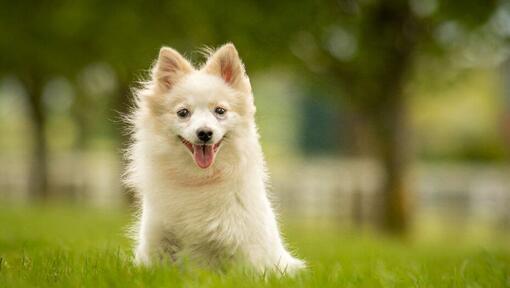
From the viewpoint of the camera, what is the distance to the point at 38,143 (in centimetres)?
2845

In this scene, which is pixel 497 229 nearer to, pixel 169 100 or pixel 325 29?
pixel 325 29

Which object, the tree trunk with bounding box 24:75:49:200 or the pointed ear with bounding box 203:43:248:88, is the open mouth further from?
the tree trunk with bounding box 24:75:49:200

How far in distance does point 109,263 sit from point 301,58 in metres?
11.5

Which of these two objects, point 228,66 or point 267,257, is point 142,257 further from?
point 228,66

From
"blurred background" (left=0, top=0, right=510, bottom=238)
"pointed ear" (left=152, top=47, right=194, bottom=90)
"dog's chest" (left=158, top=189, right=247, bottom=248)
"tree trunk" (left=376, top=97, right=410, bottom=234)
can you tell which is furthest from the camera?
"tree trunk" (left=376, top=97, right=410, bottom=234)

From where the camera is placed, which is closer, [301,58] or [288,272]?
[288,272]

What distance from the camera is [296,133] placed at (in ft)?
223

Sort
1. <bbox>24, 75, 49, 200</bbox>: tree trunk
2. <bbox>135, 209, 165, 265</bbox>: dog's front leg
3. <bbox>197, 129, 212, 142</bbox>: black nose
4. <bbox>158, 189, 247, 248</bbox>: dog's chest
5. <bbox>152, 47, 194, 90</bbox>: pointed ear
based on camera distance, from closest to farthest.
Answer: <bbox>197, 129, 212, 142</bbox>: black nose
<bbox>158, 189, 247, 248</bbox>: dog's chest
<bbox>135, 209, 165, 265</bbox>: dog's front leg
<bbox>152, 47, 194, 90</bbox>: pointed ear
<bbox>24, 75, 49, 200</bbox>: tree trunk

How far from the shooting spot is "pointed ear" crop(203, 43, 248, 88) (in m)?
6.39

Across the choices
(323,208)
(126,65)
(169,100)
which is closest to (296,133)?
(323,208)

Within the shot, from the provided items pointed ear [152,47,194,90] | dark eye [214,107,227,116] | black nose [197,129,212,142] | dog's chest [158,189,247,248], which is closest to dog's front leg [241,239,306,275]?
dog's chest [158,189,247,248]

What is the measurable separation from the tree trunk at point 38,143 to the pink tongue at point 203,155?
21.8 metres

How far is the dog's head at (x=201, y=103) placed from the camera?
6047mm

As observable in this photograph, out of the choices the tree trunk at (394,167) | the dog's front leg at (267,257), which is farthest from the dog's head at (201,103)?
the tree trunk at (394,167)
